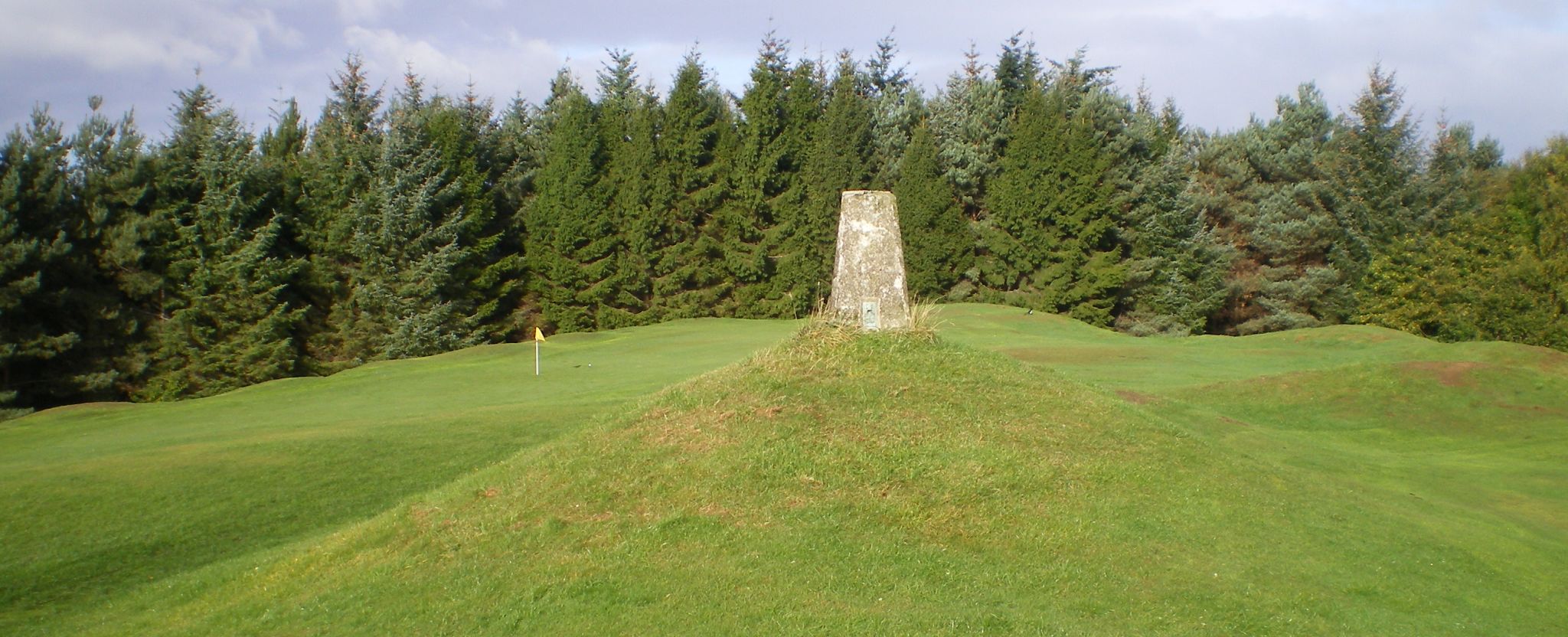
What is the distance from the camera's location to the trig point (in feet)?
42.3

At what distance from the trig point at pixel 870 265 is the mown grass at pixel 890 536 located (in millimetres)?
407

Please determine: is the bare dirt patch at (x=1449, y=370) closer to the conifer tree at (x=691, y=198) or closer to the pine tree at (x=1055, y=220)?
the pine tree at (x=1055, y=220)

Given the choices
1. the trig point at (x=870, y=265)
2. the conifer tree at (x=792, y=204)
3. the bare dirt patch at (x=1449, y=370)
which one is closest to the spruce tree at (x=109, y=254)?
the conifer tree at (x=792, y=204)

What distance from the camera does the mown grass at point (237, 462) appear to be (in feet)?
35.6

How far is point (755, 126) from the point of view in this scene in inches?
1754

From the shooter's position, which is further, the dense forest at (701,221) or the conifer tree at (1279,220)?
the conifer tree at (1279,220)

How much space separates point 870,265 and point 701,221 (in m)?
32.8

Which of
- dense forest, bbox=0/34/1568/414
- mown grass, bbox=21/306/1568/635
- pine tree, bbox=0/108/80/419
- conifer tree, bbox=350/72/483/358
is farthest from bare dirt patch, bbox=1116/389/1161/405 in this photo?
pine tree, bbox=0/108/80/419

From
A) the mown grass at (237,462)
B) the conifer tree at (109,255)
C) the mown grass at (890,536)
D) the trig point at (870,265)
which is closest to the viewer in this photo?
the mown grass at (890,536)

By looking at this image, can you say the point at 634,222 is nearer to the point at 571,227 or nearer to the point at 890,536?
the point at 571,227

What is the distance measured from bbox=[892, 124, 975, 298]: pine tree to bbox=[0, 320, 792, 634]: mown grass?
20.8 m

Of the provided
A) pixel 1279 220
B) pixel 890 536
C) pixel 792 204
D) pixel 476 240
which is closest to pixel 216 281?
pixel 476 240

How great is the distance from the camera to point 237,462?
14.1 metres

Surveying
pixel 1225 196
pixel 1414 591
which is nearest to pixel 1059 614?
pixel 1414 591
